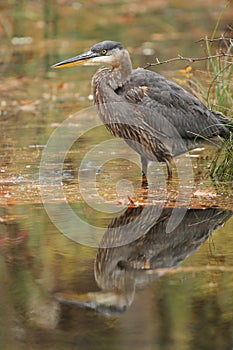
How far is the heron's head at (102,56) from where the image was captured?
325 inches

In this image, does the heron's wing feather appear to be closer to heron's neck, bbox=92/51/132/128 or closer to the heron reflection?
heron's neck, bbox=92/51/132/128

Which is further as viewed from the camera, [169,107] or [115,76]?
[169,107]

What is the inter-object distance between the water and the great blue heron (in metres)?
0.30

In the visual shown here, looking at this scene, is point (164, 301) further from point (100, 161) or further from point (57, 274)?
point (100, 161)

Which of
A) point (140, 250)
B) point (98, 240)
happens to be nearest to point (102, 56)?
point (98, 240)

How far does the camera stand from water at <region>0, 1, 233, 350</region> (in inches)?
195

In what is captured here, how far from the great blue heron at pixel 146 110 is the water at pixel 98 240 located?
30cm

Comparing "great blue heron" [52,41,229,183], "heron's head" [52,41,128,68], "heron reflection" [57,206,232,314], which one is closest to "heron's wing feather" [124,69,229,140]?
"great blue heron" [52,41,229,183]

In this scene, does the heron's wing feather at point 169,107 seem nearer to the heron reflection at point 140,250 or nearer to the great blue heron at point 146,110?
the great blue heron at point 146,110

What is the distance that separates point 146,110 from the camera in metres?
8.18

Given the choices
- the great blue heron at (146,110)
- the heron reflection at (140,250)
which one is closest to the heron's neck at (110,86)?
the great blue heron at (146,110)

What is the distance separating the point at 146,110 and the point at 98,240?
197cm

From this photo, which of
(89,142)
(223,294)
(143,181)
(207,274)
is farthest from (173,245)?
(89,142)

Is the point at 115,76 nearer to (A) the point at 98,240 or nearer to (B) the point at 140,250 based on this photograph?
(A) the point at 98,240
